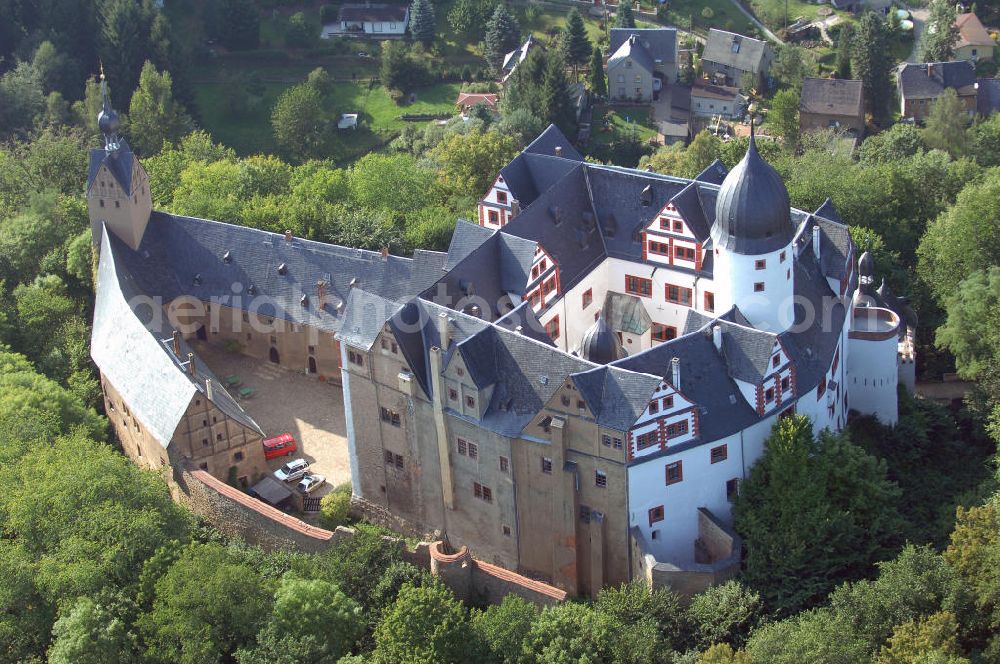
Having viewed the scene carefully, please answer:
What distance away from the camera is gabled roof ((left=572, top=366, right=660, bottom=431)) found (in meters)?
71.8

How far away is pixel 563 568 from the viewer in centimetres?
7756

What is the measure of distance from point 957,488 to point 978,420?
7.68m

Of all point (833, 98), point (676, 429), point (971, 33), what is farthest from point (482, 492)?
point (971, 33)

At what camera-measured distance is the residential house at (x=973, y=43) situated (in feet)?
541

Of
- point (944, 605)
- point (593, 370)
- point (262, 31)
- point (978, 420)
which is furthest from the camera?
point (262, 31)

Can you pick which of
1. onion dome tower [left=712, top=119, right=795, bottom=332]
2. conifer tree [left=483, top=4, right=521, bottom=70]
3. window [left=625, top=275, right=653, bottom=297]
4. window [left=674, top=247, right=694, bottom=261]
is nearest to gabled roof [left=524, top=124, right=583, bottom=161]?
window [left=625, top=275, right=653, bottom=297]

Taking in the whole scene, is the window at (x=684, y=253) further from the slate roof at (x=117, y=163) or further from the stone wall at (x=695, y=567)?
the slate roof at (x=117, y=163)

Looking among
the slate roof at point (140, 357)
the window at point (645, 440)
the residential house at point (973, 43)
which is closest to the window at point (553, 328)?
the window at point (645, 440)

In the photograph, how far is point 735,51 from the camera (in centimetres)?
16275

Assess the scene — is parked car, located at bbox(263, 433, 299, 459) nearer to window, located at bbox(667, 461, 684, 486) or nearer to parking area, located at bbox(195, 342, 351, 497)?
parking area, located at bbox(195, 342, 351, 497)

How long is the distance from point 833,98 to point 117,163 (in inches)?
3136

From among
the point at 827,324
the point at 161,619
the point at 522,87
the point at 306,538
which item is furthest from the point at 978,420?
the point at 522,87

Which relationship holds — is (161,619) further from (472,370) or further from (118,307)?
(118,307)

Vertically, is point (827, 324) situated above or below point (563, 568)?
above
